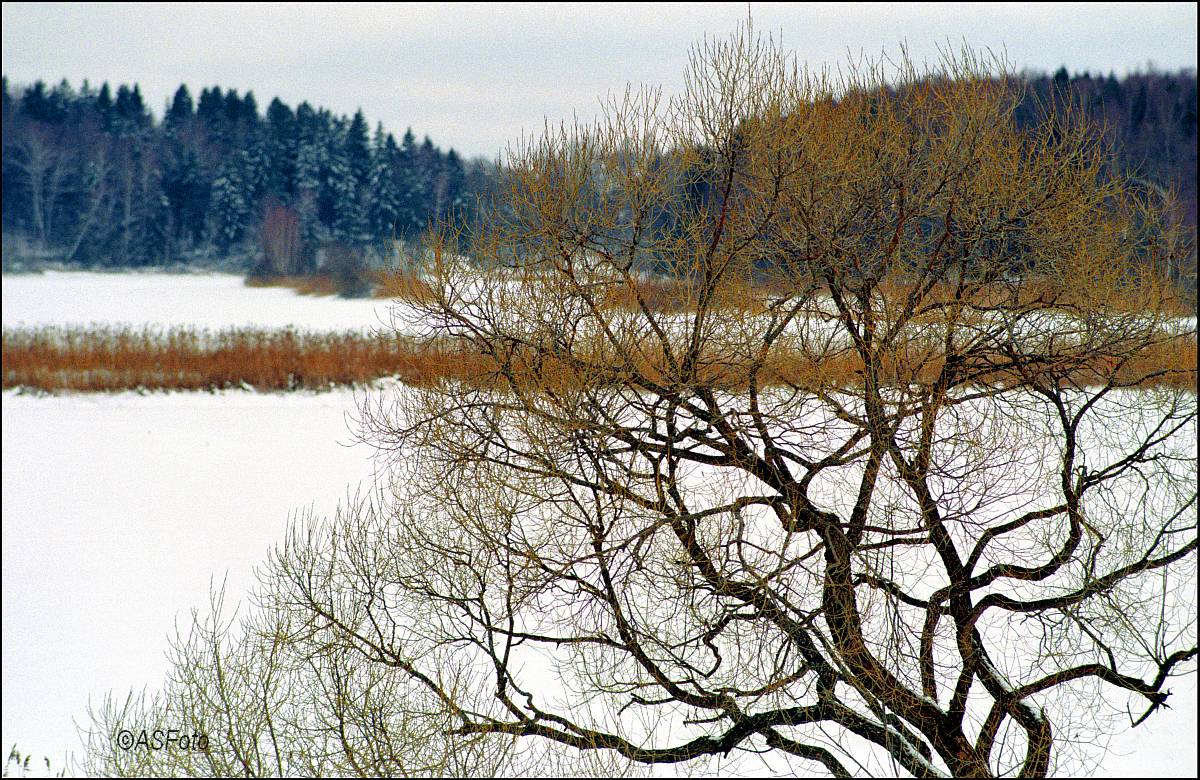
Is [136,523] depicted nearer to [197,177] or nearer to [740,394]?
[740,394]

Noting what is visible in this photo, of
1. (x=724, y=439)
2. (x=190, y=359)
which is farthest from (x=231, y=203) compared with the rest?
(x=724, y=439)

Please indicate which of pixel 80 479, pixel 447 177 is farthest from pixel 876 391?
pixel 80 479

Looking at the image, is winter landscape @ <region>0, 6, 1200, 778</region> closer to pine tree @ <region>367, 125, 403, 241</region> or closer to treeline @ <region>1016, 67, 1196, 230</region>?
pine tree @ <region>367, 125, 403, 241</region>

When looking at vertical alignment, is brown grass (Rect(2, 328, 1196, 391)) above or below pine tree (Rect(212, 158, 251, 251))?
below

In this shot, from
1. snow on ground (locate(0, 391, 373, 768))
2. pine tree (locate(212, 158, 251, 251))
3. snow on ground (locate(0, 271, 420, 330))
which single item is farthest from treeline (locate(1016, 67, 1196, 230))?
pine tree (locate(212, 158, 251, 251))

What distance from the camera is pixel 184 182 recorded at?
→ 43812 mm

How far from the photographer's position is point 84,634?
38.6 feet

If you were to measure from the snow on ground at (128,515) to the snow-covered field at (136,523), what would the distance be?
0.03m

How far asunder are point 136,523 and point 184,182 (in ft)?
108

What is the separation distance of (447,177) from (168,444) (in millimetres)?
7842

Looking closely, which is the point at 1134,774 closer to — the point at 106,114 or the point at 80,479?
the point at 80,479

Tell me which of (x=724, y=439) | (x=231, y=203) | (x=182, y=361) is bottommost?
(x=724, y=439)

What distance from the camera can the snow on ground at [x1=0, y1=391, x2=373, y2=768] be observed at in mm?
10984

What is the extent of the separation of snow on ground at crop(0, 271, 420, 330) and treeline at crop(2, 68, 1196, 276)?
1.61m
